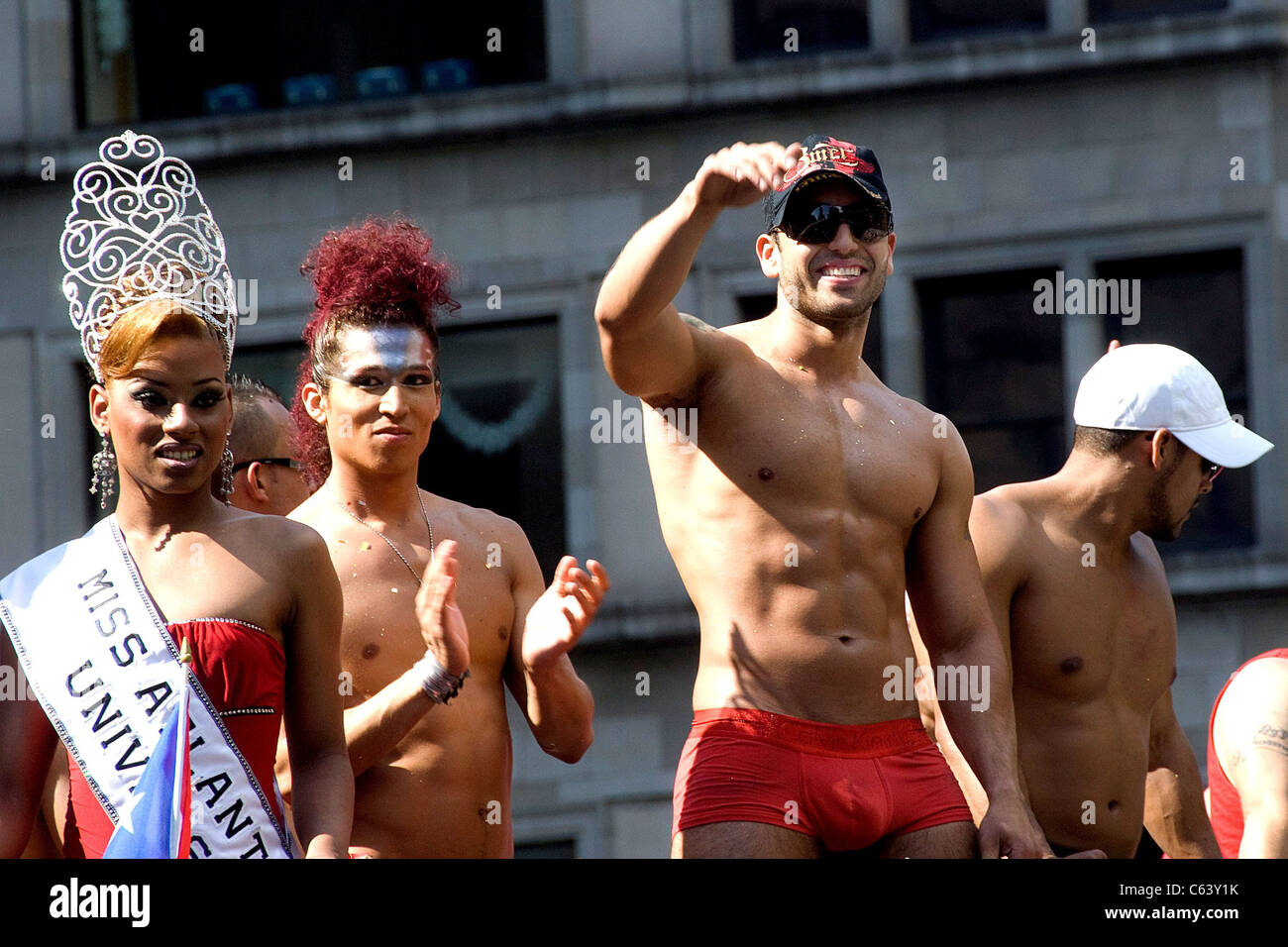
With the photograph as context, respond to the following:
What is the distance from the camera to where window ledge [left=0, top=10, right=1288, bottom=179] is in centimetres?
1385

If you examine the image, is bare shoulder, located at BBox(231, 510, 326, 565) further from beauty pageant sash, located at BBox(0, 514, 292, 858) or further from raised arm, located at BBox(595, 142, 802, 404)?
raised arm, located at BBox(595, 142, 802, 404)

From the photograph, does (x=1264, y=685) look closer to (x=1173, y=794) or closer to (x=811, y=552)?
(x=1173, y=794)

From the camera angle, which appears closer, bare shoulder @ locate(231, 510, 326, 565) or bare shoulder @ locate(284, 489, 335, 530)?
bare shoulder @ locate(231, 510, 326, 565)

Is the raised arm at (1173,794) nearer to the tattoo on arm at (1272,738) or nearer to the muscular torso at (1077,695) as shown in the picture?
the muscular torso at (1077,695)

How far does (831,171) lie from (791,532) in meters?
0.92

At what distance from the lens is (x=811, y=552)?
5.67 metres

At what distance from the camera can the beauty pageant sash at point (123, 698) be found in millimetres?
4980

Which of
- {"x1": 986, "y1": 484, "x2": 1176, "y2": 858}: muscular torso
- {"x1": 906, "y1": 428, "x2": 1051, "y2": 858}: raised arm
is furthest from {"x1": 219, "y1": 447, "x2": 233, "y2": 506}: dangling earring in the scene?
{"x1": 986, "y1": 484, "x2": 1176, "y2": 858}: muscular torso

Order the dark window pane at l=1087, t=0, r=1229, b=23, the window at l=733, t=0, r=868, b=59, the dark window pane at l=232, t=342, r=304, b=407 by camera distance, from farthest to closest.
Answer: the dark window pane at l=232, t=342, r=304, b=407 → the window at l=733, t=0, r=868, b=59 → the dark window pane at l=1087, t=0, r=1229, b=23

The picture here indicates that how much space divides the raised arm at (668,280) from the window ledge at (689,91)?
29.1 ft

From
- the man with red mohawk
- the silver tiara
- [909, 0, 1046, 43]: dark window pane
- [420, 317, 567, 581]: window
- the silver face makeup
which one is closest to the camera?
the silver tiara

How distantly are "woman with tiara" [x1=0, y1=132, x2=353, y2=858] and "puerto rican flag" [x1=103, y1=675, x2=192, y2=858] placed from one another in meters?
0.01

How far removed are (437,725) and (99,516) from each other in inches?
372

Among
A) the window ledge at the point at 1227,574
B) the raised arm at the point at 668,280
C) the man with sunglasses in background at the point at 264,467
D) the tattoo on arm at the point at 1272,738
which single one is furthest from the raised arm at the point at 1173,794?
the window ledge at the point at 1227,574
